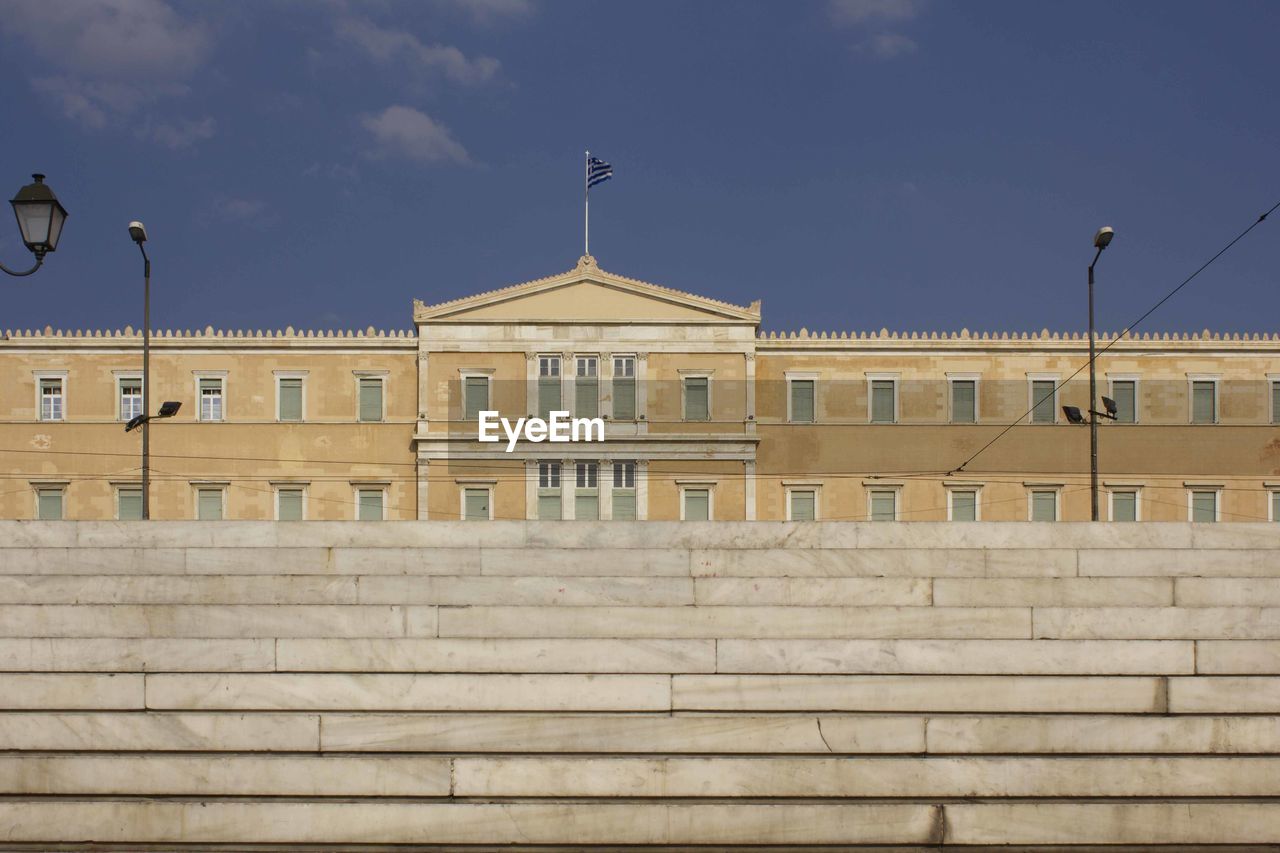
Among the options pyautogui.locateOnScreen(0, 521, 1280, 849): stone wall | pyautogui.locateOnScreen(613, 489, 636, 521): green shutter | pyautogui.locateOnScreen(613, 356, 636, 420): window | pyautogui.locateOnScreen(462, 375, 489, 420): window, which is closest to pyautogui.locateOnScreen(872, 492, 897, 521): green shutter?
pyautogui.locateOnScreen(613, 489, 636, 521): green shutter

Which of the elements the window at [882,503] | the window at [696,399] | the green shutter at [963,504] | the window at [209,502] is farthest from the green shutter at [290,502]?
the green shutter at [963,504]

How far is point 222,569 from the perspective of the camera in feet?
40.3

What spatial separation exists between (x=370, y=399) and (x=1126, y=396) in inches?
1082

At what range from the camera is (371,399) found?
39.2 metres

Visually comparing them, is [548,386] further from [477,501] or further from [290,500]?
[290,500]

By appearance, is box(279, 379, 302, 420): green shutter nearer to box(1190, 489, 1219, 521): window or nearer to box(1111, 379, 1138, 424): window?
box(1111, 379, 1138, 424): window

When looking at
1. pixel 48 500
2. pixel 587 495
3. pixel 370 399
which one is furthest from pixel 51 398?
pixel 587 495

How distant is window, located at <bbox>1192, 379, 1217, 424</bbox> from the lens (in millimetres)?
39281

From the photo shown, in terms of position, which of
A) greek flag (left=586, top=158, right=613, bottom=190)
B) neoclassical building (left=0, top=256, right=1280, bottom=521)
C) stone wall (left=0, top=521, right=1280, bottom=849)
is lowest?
stone wall (left=0, top=521, right=1280, bottom=849)

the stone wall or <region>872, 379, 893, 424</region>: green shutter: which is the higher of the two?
<region>872, 379, 893, 424</region>: green shutter

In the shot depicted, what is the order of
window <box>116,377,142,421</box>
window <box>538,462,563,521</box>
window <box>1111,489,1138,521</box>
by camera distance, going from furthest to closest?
window <box>116,377,142,421</box>
window <box>1111,489,1138,521</box>
window <box>538,462,563,521</box>

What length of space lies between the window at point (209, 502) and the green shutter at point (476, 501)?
8607 millimetres

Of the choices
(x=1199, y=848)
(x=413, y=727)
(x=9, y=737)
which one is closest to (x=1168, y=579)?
(x=1199, y=848)

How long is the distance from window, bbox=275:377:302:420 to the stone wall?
2728 cm
